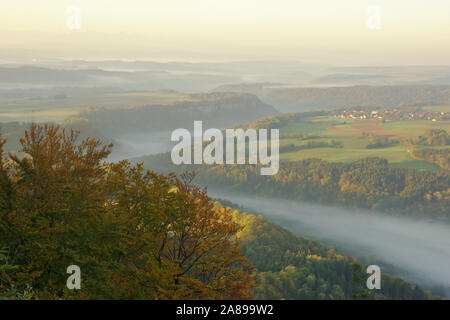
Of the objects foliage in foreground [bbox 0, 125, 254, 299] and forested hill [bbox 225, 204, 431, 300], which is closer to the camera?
foliage in foreground [bbox 0, 125, 254, 299]

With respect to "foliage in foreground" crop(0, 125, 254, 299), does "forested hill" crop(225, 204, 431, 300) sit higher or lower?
lower

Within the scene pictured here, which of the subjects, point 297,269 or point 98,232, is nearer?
point 98,232

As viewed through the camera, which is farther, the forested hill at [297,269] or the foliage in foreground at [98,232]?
the forested hill at [297,269]

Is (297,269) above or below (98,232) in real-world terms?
below

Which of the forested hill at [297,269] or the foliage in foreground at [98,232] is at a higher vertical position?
the foliage in foreground at [98,232]

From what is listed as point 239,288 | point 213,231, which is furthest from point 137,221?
point 239,288
